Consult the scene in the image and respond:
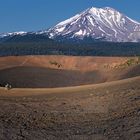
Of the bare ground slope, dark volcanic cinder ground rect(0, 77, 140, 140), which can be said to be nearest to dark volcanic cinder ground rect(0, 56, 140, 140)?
dark volcanic cinder ground rect(0, 77, 140, 140)

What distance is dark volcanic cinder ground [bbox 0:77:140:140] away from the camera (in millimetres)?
13156

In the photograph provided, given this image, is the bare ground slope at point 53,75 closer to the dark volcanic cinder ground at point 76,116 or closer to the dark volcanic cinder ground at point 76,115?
the dark volcanic cinder ground at point 76,115

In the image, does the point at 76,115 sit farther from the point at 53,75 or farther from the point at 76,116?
the point at 53,75

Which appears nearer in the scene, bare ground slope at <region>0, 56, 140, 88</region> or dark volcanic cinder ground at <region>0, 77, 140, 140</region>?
dark volcanic cinder ground at <region>0, 77, 140, 140</region>

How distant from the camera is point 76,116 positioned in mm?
15992

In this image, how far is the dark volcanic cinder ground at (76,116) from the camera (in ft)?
43.2

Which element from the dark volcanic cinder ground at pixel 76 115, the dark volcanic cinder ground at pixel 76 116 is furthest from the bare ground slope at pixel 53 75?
the dark volcanic cinder ground at pixel 76 116

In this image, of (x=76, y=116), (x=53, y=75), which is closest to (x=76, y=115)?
(x=76, y=116)

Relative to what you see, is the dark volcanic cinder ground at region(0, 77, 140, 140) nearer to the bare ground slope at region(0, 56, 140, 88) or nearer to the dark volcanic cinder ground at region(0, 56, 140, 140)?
the dark volcanic cinder ground at region(0, 56, 140, 140)

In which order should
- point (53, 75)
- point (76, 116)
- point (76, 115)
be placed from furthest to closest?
point (53, 75) < point (76, 115) < point (76, 116)

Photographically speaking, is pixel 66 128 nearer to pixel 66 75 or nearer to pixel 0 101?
pixel 0 101

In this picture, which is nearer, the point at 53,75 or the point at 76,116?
the point at 76,116

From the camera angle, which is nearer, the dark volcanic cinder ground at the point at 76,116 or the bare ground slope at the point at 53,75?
the dark volcanic cinder ground at the point at 76,116

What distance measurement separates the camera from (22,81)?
37.0 metres
